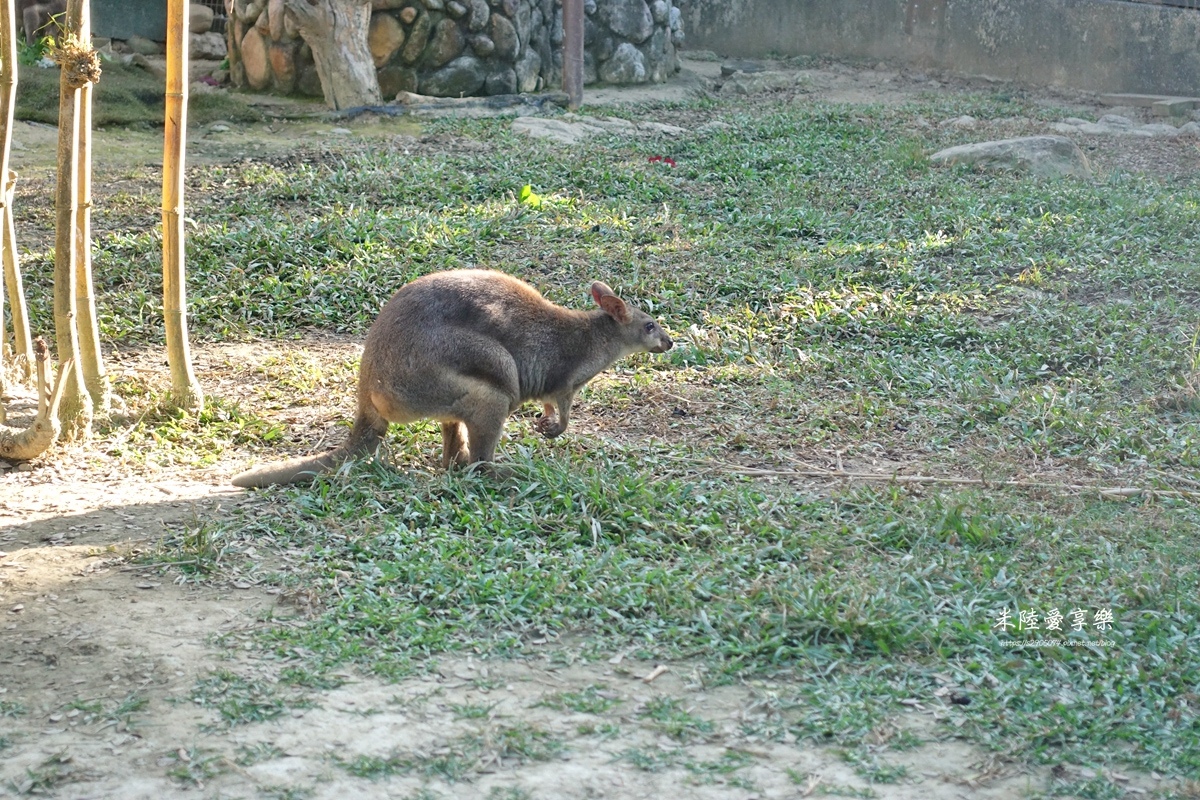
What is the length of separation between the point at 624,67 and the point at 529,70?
1.72m

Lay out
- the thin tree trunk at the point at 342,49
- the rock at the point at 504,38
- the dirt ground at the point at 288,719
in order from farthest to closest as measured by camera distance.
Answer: the rock at the point at 504,38
the thin tree trunk at the point at 342,49
the dirt ground at the point at 288,719

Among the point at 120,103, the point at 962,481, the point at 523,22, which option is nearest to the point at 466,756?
the point at 962,481

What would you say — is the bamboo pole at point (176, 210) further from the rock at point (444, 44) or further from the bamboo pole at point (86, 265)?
the rock at point (444, 44)

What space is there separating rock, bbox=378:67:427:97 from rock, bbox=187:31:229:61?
2.72 meters

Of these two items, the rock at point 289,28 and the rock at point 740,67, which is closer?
the rock at point 289,28

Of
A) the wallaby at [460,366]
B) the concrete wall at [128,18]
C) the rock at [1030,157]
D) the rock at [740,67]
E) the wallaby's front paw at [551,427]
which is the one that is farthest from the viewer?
the rock at [740,67]

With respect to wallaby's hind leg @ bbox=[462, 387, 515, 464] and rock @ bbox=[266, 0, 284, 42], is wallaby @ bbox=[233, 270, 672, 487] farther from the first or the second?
rock @ bbox=[266, 0, 284, 42]

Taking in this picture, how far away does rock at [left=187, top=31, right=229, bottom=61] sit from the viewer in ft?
48.2

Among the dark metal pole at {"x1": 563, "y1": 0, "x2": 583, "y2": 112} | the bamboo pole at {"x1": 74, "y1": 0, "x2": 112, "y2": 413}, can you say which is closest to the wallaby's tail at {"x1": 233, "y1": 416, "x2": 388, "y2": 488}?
the bamboo pole at {"x1": 74, "y1": 0, "x2": 112, "y2": 413}

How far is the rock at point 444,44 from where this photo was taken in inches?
511

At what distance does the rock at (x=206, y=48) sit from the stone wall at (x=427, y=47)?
87 cm

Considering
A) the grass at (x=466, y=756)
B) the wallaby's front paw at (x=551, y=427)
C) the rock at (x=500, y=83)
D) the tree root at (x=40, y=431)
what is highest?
the rock at (x=500, y=83)

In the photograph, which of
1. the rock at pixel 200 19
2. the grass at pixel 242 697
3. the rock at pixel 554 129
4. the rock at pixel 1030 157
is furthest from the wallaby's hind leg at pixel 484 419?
the rock at pixel 200 19

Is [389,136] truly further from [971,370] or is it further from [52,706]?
[52,706]
